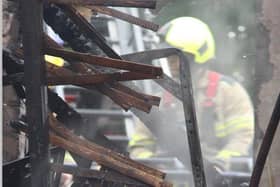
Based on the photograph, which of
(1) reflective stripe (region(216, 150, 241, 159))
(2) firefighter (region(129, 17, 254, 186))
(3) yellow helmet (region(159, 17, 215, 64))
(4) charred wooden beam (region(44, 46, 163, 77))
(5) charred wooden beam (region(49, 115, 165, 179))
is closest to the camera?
(4) charred wooden beam (region(44, 46, 163, 77))

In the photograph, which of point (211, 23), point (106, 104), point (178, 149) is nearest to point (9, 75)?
point (178, 149)

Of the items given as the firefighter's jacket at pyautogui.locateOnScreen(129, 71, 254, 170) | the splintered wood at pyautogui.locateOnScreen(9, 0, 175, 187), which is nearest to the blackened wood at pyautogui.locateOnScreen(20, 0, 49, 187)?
the splintered wood at pyautogui.locateOnScreen(9, 0, 175, 187)

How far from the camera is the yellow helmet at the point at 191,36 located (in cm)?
506

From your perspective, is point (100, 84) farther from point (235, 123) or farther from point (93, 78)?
point (235, 123)

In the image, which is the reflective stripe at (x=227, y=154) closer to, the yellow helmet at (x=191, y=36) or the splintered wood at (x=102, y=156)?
the yellow helmet at (x=191, y=36)

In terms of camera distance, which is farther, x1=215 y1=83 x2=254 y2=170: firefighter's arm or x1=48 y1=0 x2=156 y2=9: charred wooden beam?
x1=215 y1=83 x2=254 y2=170: firefighter's arm

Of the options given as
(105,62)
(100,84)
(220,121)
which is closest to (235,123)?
(220,121)

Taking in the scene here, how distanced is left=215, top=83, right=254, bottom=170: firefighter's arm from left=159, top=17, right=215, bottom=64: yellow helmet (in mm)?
456

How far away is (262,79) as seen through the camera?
2.36 metres

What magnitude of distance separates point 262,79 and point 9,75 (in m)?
0.95

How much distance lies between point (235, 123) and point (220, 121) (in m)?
0.11

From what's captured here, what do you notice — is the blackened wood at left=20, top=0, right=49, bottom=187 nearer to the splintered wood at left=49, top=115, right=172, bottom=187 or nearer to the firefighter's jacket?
the splintered wood at left=49, top=115, right=172, bottom=187

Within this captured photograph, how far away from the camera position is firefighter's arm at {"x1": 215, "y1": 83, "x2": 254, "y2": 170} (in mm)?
4550

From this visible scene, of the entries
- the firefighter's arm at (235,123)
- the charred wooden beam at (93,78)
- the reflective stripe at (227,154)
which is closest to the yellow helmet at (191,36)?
the firefighter's arm at (235,123)
